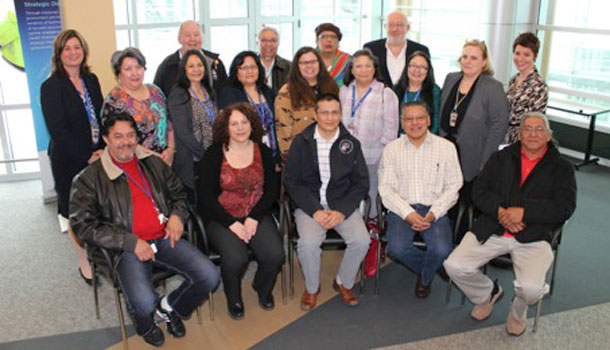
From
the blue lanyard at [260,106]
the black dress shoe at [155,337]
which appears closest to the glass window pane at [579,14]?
the blue lanyard at [260,106]

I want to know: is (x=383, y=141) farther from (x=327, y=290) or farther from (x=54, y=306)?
(x=54, y=306)

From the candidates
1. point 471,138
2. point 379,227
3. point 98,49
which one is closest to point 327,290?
point 379,227

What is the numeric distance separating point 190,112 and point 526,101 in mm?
2558

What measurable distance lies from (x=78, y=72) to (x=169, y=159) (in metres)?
0.88

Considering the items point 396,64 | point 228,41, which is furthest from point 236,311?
point 228,41

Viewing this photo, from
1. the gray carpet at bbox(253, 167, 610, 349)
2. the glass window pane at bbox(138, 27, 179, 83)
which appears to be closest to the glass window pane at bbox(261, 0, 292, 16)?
the glass window pane at bbox(138, 27, 179, 83)

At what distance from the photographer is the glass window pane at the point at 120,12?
6863 mm

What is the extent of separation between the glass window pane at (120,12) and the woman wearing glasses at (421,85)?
4.08 metres

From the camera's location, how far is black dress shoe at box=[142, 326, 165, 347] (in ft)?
11.2

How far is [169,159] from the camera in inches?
162

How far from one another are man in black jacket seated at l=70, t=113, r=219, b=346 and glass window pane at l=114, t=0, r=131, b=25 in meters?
4.01

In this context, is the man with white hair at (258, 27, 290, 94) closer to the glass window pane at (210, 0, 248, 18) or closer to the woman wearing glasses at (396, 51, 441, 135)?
the woman wearing glasses at (396, 51, 441, 135)

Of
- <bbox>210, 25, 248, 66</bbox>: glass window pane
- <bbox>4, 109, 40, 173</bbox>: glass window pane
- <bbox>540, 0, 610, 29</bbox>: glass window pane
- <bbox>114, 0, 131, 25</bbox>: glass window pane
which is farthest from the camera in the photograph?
<bbox>210, 25, 248, 66</bbox>: glass window pane

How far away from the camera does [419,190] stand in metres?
3.82
